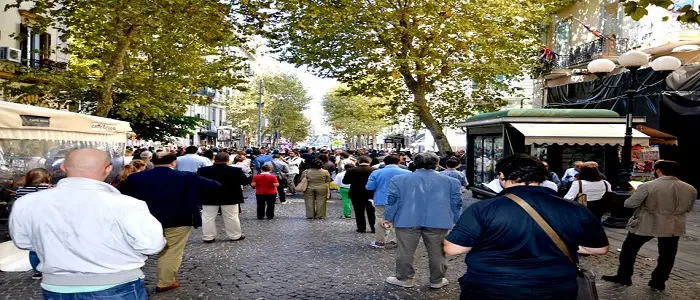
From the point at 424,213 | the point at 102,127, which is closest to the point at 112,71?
the point at 102,127

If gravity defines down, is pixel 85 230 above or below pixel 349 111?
below

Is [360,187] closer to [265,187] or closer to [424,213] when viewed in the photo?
[265,187]

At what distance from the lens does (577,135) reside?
1526cm

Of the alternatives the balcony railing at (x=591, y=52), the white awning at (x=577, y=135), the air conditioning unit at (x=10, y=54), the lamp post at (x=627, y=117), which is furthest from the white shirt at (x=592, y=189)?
the air conditioning unit at (x=10, y=54)

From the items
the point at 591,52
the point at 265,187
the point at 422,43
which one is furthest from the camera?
the point at 591,52

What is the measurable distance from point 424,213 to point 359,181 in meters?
4.72

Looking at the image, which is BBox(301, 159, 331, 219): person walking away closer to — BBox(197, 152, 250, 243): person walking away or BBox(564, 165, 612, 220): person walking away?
BBox(197, 152, 250, 243): person walking away

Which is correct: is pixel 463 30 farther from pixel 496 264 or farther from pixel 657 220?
pixel 496 264

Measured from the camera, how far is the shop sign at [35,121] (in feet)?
28.7

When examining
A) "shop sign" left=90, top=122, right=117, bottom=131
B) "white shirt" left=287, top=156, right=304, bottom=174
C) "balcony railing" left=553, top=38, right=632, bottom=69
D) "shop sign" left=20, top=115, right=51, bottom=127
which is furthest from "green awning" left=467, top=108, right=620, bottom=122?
"shop sign" left=20, top=115, right=51, bottom=127

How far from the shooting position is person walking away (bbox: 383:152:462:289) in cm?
684

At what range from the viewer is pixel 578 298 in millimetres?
3664

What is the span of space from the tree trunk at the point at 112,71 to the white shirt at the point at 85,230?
1444 centimetres

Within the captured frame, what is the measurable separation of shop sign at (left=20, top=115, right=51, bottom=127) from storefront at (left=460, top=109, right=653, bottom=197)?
35.5 feet
